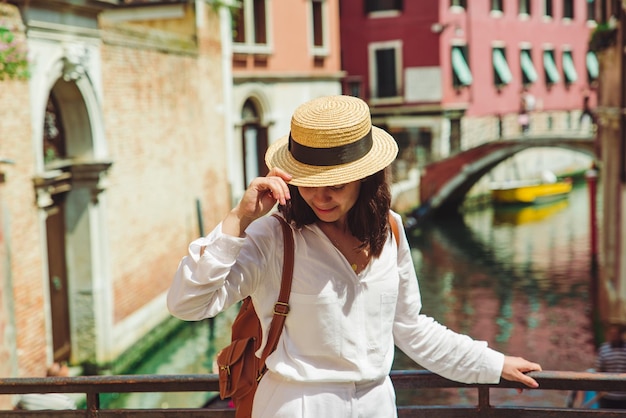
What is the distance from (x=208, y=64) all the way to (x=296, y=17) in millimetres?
5406

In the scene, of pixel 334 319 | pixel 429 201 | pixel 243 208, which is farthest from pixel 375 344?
pixel 429 201

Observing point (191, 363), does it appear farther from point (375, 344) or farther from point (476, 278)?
point (375, 344)

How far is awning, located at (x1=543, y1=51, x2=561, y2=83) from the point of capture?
29203 millimetres

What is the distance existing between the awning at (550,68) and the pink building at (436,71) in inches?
75.1

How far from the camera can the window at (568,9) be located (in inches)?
1188

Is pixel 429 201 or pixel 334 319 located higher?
pixel 334 319

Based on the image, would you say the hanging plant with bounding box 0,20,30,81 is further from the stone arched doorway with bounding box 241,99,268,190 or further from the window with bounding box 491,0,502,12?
the window with bounding box 491,0,502,12

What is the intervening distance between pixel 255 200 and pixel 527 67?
27014mm

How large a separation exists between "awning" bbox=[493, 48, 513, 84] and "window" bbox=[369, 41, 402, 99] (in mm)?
3394

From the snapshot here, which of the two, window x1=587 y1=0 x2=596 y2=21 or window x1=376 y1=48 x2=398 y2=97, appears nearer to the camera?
window x1=376 y1=48 x2=398 y2=97

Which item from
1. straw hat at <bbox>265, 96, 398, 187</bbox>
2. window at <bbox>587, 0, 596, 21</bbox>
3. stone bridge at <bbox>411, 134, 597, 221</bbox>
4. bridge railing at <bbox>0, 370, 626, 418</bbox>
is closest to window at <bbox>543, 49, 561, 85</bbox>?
window at <bbox>587, 0, 596, 21</bbox>

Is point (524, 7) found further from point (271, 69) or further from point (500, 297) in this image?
point (500, 297)

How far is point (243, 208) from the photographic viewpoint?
81.4 inches

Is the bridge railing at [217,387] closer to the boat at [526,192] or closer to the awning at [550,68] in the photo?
the boat at [526,192]
